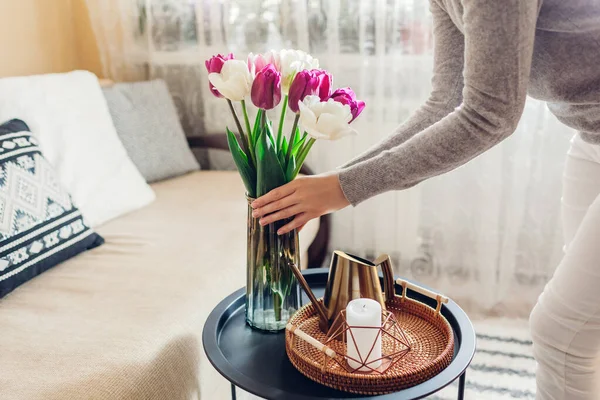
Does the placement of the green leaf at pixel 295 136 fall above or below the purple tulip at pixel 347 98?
below

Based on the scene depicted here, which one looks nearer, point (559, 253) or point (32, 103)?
point (32, 103)

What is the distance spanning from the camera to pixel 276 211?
100cm

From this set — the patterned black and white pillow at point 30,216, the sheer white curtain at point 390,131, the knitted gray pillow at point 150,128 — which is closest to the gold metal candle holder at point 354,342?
the patterned black and white pillow at point 30,216

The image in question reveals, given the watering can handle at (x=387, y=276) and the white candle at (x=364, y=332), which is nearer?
the white candle at (x=364, y=332)

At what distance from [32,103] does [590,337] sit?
4.67ft

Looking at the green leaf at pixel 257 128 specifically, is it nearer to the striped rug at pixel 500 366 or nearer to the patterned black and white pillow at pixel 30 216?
the patterned black and white pillow at pixel 30 216

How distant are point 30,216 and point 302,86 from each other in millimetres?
723

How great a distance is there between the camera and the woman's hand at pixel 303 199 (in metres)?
0.98

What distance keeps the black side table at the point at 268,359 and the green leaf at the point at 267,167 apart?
0.84 ft

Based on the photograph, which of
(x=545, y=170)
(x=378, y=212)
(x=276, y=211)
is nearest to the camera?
(x=276, y=211)

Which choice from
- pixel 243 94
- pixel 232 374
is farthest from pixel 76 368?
pixel 243 94

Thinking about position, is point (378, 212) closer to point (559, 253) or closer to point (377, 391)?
point (559, 253)

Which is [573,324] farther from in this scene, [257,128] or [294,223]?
[257,128]

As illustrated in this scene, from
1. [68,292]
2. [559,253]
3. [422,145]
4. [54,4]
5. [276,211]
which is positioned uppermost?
[54,4]
